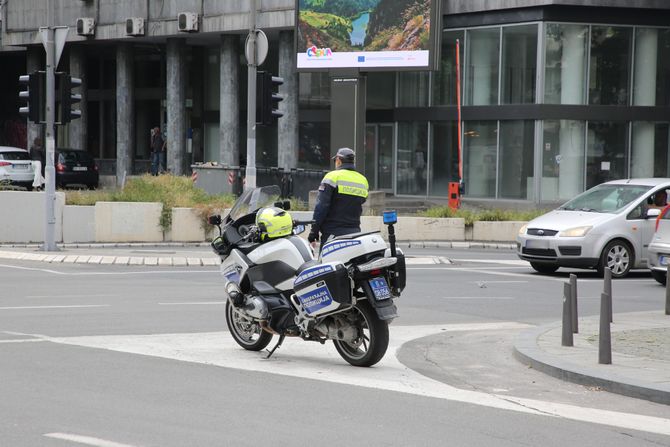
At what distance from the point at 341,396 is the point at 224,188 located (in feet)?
90.5

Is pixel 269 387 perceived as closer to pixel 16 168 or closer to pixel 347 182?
pixel 347 182

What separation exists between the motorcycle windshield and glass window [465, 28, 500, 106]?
2755 centimetres

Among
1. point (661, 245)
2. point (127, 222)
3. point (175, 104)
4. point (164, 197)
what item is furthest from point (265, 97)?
point (175, 104)

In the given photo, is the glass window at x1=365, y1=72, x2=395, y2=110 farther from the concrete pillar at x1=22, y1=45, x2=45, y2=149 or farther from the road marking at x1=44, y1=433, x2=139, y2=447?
the road marking at x1=44, y1=433, x2=139, y2=447

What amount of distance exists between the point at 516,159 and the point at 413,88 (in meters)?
5.51

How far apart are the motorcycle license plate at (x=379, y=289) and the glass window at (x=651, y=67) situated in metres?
29.3

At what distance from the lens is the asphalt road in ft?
23.8

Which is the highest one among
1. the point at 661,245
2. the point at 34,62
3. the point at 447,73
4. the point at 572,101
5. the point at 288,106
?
the point at 34,62

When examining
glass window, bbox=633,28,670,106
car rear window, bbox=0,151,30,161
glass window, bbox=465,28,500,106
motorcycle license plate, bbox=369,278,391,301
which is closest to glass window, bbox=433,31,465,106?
glass window, bbox=465,28,500,106

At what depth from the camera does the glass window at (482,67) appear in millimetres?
37469

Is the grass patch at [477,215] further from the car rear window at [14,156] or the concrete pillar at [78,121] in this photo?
the concrete pillar at [78,121]

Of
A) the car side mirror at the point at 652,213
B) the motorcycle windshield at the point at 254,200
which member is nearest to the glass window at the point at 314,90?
the car side mirror at the point at 652,213

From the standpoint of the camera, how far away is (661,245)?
690 inches

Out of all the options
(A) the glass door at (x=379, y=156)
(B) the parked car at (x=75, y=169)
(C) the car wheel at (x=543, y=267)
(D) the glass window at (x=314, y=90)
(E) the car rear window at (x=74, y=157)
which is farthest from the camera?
(D) the glass window at (x=314, y=90)
